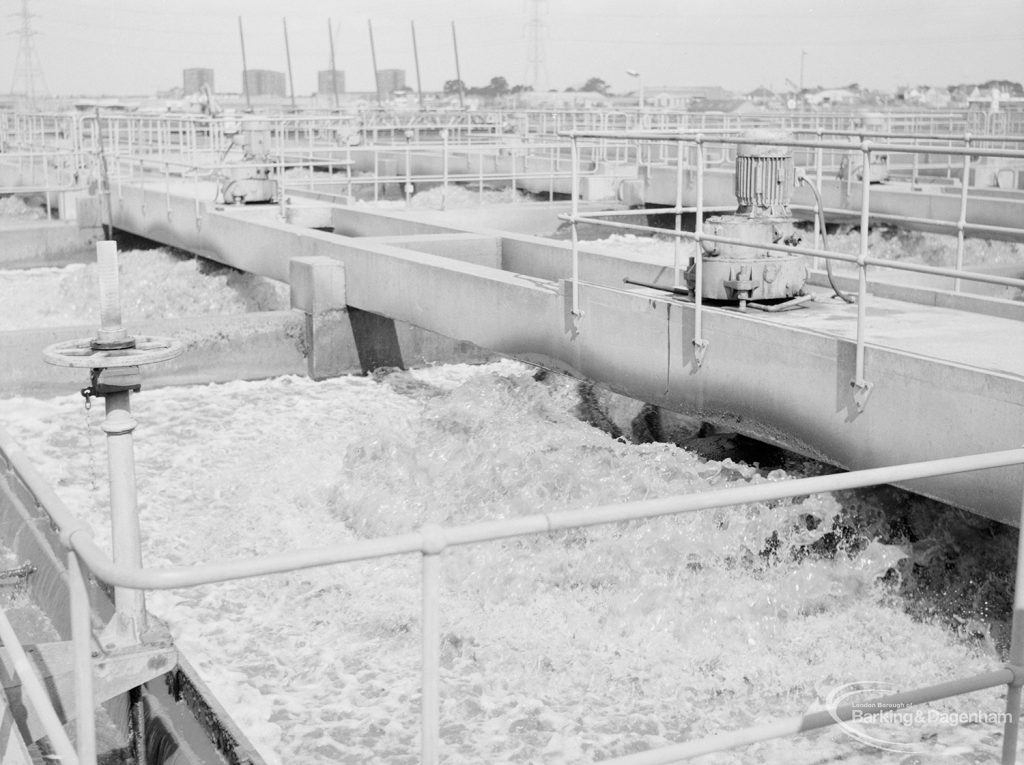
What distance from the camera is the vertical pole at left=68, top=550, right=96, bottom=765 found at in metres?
2.99

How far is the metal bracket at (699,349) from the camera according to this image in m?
8.09

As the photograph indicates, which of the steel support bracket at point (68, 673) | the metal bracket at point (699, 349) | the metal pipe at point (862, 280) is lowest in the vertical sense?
the steel support bracket at point (68, 673)

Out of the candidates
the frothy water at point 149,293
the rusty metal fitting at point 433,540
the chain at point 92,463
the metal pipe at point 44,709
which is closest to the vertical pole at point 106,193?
the frothy water at point 149,293

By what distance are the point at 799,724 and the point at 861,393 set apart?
377cm

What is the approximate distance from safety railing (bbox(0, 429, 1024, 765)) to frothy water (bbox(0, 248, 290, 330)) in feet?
45.4

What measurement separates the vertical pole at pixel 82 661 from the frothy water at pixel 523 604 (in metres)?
2.89

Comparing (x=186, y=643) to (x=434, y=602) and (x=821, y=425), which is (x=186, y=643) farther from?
(x=434, y=602)

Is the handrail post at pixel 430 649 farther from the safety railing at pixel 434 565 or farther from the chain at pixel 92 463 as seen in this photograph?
the chain at pixel 92 463

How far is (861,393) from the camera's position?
6.84 m

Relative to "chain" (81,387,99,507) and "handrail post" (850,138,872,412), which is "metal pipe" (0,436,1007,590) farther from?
"chain" (81,387,99,507)

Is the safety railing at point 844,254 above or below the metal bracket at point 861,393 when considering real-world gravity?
above

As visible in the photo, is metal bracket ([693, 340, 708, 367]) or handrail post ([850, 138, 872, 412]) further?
metal bracket ([693, 340, 708, 367])

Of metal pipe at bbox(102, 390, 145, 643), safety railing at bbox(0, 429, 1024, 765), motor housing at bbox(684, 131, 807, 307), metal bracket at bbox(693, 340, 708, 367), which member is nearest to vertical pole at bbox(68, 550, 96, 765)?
safety railing at bbox(0, 429, 1024, 765)

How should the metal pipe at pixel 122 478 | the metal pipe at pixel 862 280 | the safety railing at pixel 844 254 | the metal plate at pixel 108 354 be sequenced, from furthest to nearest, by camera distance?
the metal pipe at pixel 862 280 → the safety railing at pixel 844 254 → the metal plate at pixel 108 354 → the metal pipe at pixel 122 478
